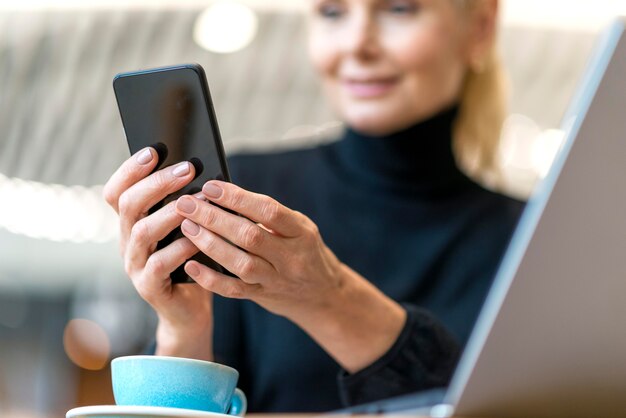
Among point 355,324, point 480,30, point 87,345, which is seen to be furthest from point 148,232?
point 87,345

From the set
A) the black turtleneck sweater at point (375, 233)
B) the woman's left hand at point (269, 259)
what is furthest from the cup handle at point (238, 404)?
the black turtleneck sweater at point (375, 233)

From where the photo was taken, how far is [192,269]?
0.69m

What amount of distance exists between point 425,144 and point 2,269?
14.4 feet

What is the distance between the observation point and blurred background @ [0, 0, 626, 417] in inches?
141

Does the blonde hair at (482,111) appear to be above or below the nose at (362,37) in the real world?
below

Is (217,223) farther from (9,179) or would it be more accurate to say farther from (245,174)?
(9,179)

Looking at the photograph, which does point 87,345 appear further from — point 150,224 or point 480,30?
point 150,224

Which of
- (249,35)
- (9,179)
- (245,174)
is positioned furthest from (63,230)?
(245,174)

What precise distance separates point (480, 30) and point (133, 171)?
1.02 meters

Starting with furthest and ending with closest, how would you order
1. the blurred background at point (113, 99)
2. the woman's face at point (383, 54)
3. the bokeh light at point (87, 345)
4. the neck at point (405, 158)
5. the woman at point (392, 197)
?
1. the bokeh light at point (87, 345)
2. the blurred background at point (113, 99)
3. the neck at point (405, 158)
4. the woman's face at point (383, 54)
5. the woman at point (392, 197)

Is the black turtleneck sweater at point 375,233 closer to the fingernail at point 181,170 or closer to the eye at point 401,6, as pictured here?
the eye at point 401,6

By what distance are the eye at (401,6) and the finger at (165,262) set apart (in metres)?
0.80

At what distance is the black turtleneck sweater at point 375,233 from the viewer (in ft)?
4.28

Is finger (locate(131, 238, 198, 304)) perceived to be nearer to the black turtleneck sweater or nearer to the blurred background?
the black turtleneck sweater
